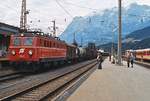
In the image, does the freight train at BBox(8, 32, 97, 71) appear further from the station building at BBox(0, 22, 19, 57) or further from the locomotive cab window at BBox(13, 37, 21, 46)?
the station building at BBox(0, 22, 19, 57)

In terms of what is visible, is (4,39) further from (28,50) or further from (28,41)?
(28,50)

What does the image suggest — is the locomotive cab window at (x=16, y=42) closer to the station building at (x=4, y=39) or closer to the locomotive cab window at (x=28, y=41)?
the locomotive cab window at (x=28, y=41)

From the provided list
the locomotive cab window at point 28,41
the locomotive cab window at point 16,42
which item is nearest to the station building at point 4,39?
the locomotive cab window at point 16,42

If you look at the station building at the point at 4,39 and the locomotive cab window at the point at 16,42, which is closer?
the locomotive cab window at the point at 16,42

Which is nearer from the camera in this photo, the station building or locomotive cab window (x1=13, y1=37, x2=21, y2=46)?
locomotive cab window (x1=13, y1=37, x2=21, y2=46)

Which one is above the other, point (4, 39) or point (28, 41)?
point (4, 39)

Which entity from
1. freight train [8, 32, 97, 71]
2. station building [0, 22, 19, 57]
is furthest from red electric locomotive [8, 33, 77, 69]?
station building [0, 22, 19, 57]

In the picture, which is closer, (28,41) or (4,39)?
(28,41)

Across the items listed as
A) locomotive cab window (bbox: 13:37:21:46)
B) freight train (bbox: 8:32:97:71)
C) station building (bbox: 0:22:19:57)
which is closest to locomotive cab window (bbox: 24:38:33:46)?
freight train (bbox: 8:32:97:71)

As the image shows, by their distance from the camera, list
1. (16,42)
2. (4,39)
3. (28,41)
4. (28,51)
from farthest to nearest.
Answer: (4,39), (16,42), (28,41), (28,51)

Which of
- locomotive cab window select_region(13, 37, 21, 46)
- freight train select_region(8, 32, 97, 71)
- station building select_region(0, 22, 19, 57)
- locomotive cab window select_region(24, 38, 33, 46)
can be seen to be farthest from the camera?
station building select_region(0, 22, 19, 57)

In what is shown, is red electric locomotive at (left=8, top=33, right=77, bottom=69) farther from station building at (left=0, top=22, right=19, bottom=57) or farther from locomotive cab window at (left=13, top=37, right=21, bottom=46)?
station building at (left=0, top=22, right=19, bottom=57)

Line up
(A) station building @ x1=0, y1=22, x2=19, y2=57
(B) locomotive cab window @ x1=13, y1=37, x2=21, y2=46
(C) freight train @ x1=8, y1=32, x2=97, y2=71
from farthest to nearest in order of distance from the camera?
(A) station building @ x1=0, y1=22, x2=19, y2=57 < (B) locomotive cab window @ x1=13, y1=37, x2=21, y2=46 < (C) freight train @ x1=8, y1=32, x2=97, y2=71

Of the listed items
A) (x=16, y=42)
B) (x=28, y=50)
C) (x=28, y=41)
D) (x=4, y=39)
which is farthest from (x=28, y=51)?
(x=4, y=39)
